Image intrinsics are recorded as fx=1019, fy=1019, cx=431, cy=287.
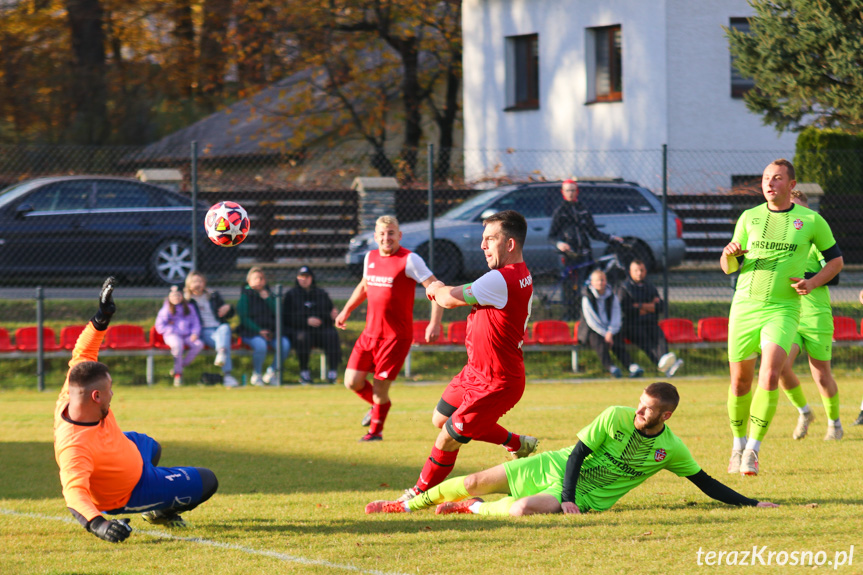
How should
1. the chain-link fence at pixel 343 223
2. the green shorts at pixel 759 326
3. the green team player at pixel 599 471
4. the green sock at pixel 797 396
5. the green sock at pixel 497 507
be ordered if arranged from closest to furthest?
the green team player at pixel 599 471, the green sock at pixel 497 507, the green shorts at pixel 759 326, the green sock at pixel 797 396, the chain-link fence at pixel 343 223

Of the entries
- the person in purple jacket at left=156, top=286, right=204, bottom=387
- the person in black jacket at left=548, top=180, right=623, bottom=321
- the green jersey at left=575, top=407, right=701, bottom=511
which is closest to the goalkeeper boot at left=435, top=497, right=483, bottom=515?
the green jersey at left=575, top=407, right=701, bottom=511

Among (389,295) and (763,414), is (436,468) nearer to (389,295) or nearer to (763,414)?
(763,414)

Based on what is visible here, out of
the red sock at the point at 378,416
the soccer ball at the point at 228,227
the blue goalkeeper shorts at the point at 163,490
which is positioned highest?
the soccer ball at the point at 228,227

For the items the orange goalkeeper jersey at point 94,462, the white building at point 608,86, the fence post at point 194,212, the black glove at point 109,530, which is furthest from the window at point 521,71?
the black glove at point 109,530

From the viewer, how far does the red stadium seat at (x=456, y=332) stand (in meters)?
14.2

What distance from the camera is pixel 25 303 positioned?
15.7 m

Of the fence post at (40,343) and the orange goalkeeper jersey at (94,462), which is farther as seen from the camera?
the fence post at (40,343)

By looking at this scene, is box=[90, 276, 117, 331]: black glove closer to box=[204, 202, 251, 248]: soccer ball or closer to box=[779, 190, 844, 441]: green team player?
box=[204, 202, 251, 248]: soccer ball

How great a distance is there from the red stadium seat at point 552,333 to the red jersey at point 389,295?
5.06m

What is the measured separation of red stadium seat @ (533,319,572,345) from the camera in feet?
46.5

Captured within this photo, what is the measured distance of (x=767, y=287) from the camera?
7.43 m

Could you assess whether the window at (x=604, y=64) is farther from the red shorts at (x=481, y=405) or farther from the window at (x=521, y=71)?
the red shorts at (x=481, y=405)

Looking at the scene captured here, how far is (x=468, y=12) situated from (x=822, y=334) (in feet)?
63.5

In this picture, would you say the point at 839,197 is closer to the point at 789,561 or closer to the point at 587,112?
the point at 587,112
